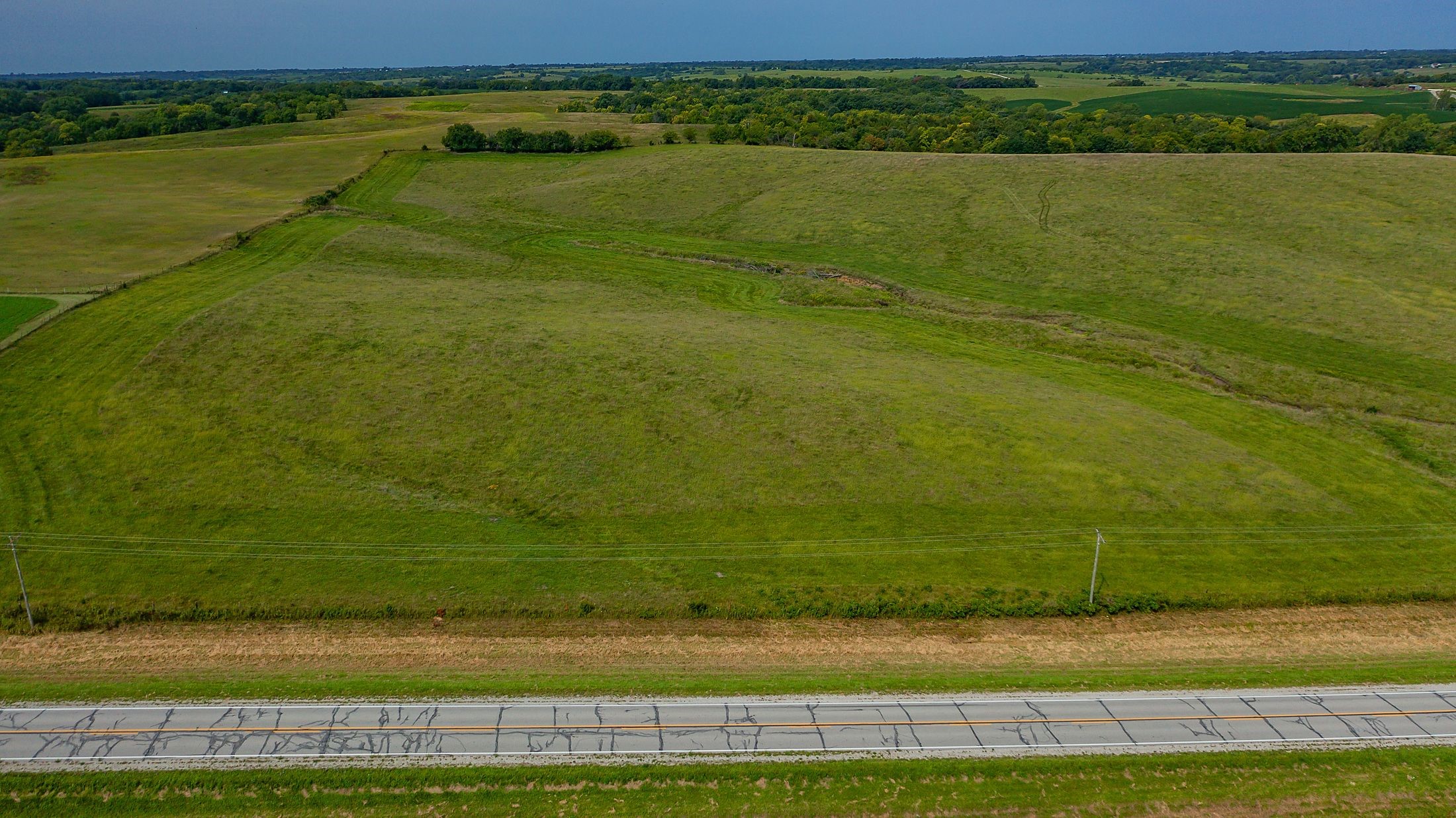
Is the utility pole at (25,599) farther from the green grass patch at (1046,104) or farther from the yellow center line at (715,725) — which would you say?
the green grass patch at (1046,104)

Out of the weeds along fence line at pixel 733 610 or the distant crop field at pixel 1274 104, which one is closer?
the weeds along fence line at pixel 733 610

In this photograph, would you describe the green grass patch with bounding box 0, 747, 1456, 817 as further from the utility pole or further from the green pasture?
the utility pole

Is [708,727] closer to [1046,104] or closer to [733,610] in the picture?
[733,610]

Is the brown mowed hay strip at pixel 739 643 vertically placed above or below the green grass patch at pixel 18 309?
below

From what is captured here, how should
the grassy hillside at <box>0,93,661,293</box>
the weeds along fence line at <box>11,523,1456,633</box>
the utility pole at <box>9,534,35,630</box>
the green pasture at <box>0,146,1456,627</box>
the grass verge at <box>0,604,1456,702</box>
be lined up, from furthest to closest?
the grassy hillside at <box>0,93,661,293</box> → the green pasture at <box>0,146,1456,627</box> → the weeds along fence line at <box>11,523,1456,633</box> → the utility pole at <box>9,534,35,630</box> → the grass verge at <box>0,604,1456,702</box>

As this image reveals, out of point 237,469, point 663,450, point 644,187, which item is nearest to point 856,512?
point 663,450

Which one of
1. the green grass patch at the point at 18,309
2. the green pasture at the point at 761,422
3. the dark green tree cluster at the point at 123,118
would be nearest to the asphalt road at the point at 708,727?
the green pasture at the point at 761,422

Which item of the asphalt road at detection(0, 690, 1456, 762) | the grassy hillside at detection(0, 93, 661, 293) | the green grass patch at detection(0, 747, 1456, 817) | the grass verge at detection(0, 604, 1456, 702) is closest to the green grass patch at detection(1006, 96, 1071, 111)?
the grassy hillside at detection(0, 93, 661, 293)
